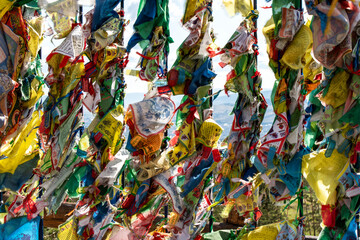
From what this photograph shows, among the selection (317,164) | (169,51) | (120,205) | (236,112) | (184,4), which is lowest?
(120,205)

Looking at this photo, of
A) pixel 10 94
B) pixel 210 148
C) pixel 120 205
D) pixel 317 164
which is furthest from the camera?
pixel 10 94

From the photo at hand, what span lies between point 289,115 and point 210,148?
189mm

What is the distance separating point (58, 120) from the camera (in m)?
1.22

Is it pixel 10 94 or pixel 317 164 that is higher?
pixel 10 94

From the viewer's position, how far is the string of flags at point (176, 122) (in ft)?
3.17

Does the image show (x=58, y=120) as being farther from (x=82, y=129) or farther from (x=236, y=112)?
(x=236, y=112)

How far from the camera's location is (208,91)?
109 centimetres

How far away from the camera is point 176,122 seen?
1.13 m

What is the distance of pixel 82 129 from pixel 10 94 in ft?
0.71

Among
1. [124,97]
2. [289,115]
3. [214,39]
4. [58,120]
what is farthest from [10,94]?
[289,115]

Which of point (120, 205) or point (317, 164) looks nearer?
point (317, 164)

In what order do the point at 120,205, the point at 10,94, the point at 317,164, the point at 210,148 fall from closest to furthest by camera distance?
1. the point at 317,164
2. the point at 210,148
3. the point at 120,205
4. the point at 10,94

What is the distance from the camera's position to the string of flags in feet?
3.17

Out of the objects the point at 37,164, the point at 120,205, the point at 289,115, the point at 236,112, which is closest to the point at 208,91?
the point at 236,112
